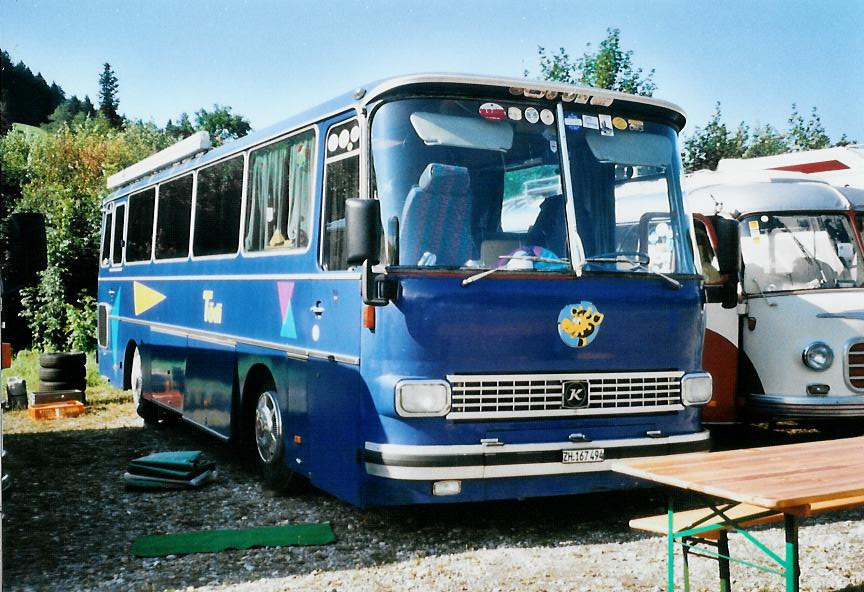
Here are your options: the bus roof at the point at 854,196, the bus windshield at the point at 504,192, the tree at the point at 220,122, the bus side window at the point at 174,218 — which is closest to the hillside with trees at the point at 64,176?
the tree at the point at 220,122

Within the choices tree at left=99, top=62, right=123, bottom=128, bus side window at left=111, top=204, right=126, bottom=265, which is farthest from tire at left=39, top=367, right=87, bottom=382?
tree at left=99, top=62, right=123, bottom=128

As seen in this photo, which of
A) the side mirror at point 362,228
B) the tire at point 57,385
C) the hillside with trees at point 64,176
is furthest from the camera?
the hillside with trees at point 64,176

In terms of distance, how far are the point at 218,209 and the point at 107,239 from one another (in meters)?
5.78

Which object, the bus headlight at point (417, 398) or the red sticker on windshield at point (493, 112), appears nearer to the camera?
the bus headlight at point (417, 398)

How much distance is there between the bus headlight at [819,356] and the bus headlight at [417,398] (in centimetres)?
440

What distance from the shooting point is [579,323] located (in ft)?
22.2

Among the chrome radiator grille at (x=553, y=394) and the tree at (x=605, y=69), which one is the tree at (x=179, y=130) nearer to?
the tree at (x=605, y=69)

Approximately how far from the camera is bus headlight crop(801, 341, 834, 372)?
9.27 m

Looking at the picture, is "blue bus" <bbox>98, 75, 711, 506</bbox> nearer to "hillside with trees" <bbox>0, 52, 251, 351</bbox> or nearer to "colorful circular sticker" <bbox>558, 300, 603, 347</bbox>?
"colorful circular sticker" <bbox>558, 300, 603, 347</bbox>

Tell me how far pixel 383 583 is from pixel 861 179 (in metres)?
7.87

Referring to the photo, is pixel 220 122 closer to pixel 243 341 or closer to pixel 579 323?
pixel 243 341

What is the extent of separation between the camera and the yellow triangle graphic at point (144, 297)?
11957 mm

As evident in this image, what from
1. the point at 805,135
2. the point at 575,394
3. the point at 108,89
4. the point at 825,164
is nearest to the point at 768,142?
the point at 805,135

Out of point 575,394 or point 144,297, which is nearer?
point 575,394
